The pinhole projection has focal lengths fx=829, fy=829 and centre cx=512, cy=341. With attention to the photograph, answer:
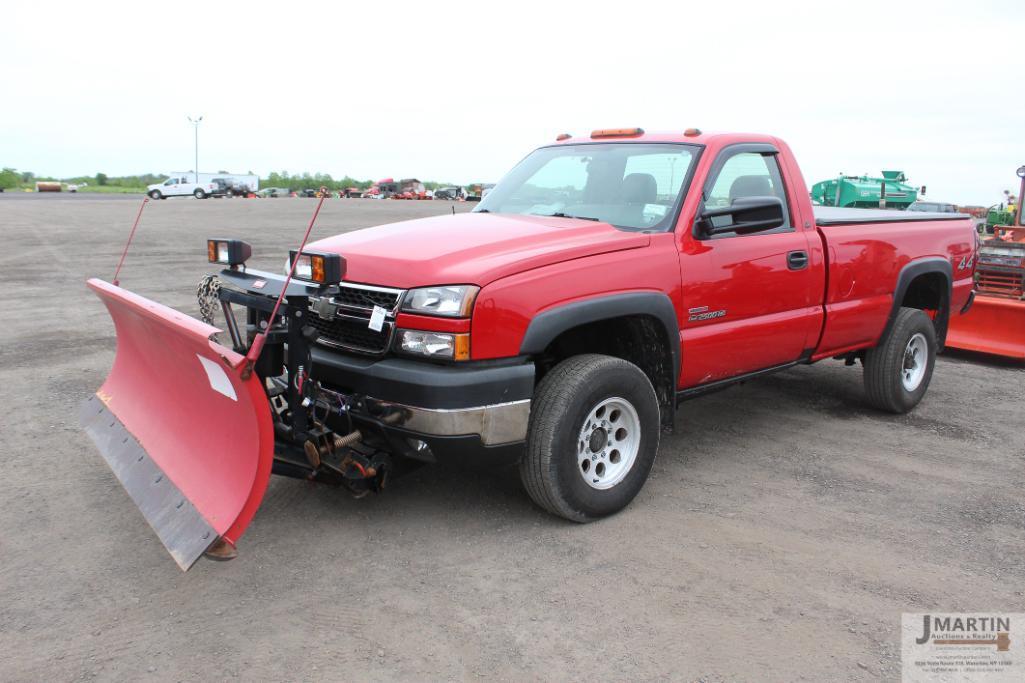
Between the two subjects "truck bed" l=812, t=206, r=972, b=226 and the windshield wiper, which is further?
"truck bed" l=812, t=206, r=972, b=226

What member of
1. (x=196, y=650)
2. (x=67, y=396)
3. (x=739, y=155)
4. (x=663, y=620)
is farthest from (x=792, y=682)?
(x=67, y=396)

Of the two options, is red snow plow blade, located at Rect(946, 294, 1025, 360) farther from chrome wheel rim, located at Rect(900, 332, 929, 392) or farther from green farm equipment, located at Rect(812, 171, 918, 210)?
green farm equipment, located at Rect(812, 171, 918, 210)

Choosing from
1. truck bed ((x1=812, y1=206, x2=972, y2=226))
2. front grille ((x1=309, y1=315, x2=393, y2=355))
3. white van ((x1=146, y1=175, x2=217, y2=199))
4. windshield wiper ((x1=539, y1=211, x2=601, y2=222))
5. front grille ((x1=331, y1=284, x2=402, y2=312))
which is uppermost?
white van ((x1=146, y1=175, x2=217, y2=199))

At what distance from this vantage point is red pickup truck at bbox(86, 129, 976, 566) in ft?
11.8

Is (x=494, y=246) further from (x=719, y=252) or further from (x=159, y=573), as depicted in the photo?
(x=159, y=573)

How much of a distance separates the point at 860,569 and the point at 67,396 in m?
5.45

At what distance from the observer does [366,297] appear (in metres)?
3.92

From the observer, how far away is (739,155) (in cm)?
498

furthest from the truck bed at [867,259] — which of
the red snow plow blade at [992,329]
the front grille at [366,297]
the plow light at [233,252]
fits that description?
the plow light at [233,252]

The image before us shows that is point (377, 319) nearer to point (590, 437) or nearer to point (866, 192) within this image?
point (590, 437)

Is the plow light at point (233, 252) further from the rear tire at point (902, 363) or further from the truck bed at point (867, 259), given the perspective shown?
the rear tire at point (902, 363)

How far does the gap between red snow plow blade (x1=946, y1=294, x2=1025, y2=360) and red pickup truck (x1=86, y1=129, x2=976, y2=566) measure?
379 cm

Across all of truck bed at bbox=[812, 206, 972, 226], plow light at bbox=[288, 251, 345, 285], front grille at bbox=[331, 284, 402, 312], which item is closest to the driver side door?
truck bed at bbox=[812, 206, 972, 226]
